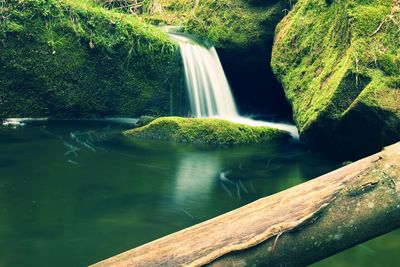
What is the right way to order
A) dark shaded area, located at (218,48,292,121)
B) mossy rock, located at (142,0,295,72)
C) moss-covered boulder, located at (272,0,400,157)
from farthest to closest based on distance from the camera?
1. dark shaded area, located at (218,48,292,121)
2. mossy rock, located at (142,0,295,72)
3. moss-covered boulder, located at (272,0,400,157)

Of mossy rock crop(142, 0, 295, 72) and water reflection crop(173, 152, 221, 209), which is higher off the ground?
mossy rock crop(142, 0, 295, 72)

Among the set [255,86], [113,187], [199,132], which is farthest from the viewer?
[255,86]

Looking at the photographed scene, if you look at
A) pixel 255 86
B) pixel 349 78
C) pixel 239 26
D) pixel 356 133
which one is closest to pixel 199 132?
pixel 356 133

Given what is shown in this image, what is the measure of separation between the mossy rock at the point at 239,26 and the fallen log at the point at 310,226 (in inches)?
367

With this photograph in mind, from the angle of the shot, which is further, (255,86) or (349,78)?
(255,86)

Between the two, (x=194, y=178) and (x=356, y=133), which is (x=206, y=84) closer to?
(x=194, y=178)

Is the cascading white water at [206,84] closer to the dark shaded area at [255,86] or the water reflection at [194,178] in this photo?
the dark shaded area at [255,86]

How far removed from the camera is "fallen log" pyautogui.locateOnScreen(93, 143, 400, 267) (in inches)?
102

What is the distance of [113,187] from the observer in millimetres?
6445

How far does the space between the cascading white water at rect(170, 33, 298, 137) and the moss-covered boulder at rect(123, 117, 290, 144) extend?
2.18 meters

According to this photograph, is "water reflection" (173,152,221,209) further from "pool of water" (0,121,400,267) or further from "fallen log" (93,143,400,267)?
"fallen log" (93,143,400,267)

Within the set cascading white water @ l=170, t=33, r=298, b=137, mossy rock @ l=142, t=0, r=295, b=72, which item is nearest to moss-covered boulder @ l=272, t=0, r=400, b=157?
mossy rock @ l=142, t=0, r=295, b=72

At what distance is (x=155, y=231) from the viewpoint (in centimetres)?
500

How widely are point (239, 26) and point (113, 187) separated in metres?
7.17
